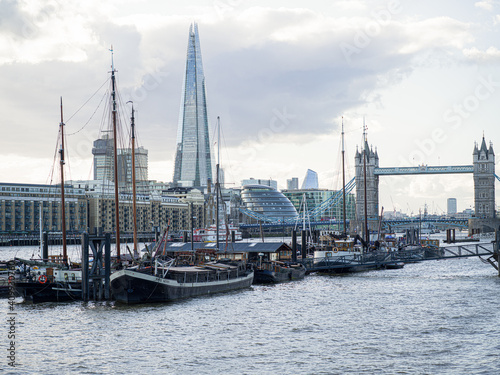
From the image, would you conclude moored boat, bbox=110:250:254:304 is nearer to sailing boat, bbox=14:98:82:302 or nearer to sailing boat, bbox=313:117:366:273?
sailing boat, bbox=14:98:82:302

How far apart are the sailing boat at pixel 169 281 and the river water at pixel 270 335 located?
93cm

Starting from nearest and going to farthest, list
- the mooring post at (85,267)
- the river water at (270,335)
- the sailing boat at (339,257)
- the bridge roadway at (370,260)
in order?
the river water at (270,335) < the mooring post at (85,267) < the bridge roadway at (370,260) < the sailing boat at (339,257)

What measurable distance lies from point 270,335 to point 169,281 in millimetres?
12027

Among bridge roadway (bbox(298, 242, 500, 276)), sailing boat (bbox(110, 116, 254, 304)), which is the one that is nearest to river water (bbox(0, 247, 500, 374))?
sailing boat (bbox(110, 116, 254, 304))

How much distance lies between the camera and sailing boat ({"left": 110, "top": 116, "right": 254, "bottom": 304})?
43.4 metres

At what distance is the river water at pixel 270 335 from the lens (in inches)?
1133

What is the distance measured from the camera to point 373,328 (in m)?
36.8

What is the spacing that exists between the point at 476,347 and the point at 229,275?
24.2 metres

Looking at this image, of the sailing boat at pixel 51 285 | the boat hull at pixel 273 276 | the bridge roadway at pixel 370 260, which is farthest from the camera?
the bridge roadway at pixel 370 260

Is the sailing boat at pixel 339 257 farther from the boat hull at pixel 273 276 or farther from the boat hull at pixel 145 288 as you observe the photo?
the boat hull at pixel 145 288

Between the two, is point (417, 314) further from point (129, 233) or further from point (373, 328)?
point (129, 233)

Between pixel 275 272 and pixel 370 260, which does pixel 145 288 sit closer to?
pixel 275 272

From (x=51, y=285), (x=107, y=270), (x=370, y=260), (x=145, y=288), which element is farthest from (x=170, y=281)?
(x=370, y=260)

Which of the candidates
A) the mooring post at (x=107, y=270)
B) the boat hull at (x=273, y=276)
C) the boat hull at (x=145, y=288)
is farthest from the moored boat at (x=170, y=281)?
the boat hull at (x=273, y=276)
